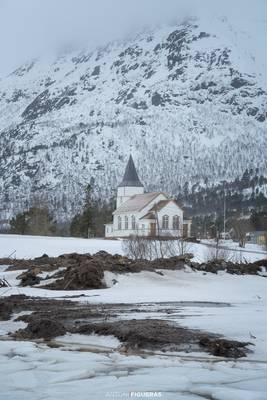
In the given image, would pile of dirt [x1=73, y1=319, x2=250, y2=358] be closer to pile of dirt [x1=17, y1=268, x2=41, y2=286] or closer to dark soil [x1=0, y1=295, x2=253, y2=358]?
dark soil [x1=0, y1=295, x2=253, y2=358]

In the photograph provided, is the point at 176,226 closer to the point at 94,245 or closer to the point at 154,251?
the point at 94,245

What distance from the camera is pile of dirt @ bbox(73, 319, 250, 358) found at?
924 cm

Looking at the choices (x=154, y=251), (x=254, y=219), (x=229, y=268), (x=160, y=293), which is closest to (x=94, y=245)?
(x=154, y=251)

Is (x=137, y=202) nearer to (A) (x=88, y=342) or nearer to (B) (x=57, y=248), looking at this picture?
(B) (x=57, y=248)

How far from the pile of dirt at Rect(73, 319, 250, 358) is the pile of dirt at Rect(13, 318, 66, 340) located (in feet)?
1.13

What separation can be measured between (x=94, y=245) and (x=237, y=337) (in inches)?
1907

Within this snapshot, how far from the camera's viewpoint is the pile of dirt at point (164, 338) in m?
9.24

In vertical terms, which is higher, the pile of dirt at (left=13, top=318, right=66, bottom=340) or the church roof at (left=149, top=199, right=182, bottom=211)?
the church roof at (left=149, top=199, right=182, bottom=211)

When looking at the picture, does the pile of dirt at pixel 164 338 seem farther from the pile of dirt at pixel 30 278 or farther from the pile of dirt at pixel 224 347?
the pile of dirt at pixel 30 278

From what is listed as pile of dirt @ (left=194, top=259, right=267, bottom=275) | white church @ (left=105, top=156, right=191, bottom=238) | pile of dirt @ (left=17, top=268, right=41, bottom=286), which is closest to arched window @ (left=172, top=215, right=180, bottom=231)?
white church @ (left=105, top=156, right=191, bottom=238)

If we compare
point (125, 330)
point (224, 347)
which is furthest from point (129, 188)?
point (224, 347)

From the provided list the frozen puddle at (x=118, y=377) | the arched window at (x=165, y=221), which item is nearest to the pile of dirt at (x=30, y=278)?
the frozen puddle at (x=118, y=377)

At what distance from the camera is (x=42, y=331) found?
11047 mm

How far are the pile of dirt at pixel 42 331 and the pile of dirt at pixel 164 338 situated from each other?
13.6 inches
